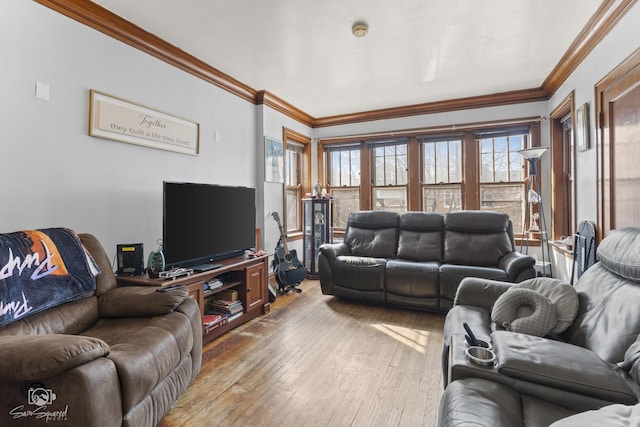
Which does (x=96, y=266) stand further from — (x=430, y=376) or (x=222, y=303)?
(x=430, y=376)

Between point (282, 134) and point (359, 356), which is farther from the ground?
point (282, 134)

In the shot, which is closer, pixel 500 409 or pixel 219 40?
pixel 500 409

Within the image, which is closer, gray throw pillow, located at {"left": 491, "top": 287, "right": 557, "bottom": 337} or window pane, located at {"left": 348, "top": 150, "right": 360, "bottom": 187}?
gray throw pillow, located at {"left": 491, "top": 287, "right": 557, "bottom": 337}

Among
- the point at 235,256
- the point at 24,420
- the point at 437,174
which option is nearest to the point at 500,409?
the point at 24,420

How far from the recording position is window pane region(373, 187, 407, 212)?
5129mm

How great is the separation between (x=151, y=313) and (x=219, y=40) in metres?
2.34

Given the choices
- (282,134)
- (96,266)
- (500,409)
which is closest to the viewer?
(500,409)

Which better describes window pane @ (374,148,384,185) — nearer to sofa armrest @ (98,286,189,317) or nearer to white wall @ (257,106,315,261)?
white wall @ (257,106,315,261)

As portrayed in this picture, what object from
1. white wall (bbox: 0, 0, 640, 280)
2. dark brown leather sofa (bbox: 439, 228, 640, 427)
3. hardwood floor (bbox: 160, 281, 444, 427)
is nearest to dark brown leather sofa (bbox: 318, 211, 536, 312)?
hardwood floor (bbox: 160, 281, 444, 427)

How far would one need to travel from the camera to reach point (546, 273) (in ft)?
12.1

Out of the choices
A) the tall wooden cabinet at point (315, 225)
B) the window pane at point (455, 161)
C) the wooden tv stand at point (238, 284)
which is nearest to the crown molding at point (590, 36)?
the window pane at point (455, 161)

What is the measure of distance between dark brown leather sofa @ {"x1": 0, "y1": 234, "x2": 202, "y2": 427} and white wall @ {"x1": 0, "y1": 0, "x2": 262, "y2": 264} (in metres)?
0.38

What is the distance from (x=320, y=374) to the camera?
221cm

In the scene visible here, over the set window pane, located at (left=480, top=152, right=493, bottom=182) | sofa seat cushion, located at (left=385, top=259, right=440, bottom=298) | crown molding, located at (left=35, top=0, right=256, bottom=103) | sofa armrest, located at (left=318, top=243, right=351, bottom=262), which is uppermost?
crown molding, located at (left=35, top=0, right=256, bottom=103)
